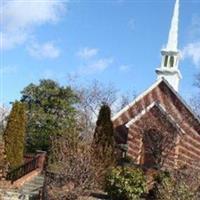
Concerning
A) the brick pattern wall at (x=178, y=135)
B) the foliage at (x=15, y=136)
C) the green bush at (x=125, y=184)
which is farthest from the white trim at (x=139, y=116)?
the green bush at (x=125, y=184)

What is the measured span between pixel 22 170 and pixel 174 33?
1080 inches

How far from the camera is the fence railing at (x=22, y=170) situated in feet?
103

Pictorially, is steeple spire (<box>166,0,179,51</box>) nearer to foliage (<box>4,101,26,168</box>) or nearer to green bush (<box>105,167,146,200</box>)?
foliage (<box>4,101,26,168</box>)

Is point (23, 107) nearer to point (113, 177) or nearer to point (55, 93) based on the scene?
point (55, 93)

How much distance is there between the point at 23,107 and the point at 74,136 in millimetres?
8102

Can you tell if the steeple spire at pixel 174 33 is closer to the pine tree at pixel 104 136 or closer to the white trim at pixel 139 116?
the white trim at pixel 139 116

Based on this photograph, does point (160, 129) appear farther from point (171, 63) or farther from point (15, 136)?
point (171, 63)

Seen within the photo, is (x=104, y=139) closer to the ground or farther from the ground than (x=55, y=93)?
closer to the ground

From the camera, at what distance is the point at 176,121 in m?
37.8

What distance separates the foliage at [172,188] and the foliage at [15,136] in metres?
10.2

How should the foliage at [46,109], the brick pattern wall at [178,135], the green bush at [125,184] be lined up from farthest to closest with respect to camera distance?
the foliage at [46,109] → the brick pattern wall at [178,135] → the green bush at [125,184]

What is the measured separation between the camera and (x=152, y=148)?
37.0 metres

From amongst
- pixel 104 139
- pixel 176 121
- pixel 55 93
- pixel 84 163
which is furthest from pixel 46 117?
pixel 84 163

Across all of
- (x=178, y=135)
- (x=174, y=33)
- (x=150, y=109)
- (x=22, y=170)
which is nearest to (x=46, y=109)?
(x=150, y=109)
